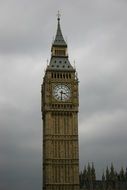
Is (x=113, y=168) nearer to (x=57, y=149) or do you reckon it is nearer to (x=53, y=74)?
(x=57, y=149)

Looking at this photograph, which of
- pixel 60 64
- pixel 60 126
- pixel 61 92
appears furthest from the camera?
pixel 60 64

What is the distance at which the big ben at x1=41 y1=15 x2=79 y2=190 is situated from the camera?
3482 inches

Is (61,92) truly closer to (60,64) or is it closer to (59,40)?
(60,64)

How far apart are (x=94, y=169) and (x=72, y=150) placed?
847cm

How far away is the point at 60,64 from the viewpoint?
3755 inches

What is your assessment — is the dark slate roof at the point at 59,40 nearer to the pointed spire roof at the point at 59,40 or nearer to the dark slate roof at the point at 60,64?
the pointed spire roof at the point at 59,40

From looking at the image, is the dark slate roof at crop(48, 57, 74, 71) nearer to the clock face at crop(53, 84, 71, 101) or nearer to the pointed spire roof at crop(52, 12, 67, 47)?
the pointed spire roof at crop(52, 12, 67, 47)

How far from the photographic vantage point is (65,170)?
88812 millimetres

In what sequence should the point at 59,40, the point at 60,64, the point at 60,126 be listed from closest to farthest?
the point at 60,126
the point at 60,64
the point at 59,40

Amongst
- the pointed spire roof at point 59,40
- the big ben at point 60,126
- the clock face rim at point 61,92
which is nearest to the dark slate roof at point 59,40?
the pointed spire roof at point 59,40

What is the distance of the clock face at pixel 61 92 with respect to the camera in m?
92.1

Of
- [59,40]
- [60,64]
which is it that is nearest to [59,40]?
[59,40]

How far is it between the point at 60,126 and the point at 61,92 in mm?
6275

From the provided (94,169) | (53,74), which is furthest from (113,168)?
(53,74)
